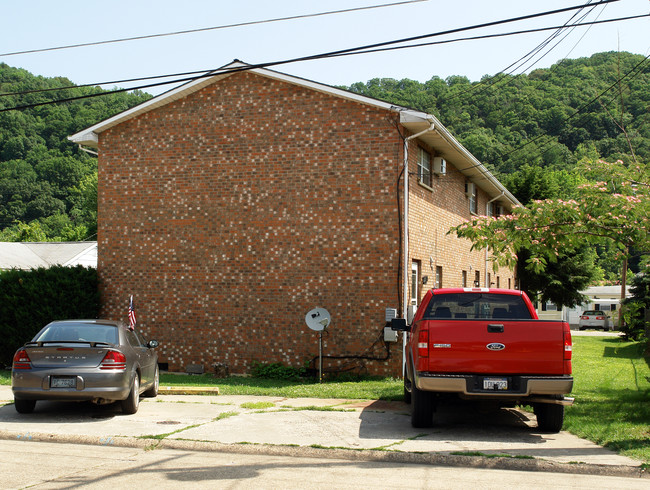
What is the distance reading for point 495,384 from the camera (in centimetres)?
923

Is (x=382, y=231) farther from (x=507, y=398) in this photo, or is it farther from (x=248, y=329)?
(x=507, y=398)

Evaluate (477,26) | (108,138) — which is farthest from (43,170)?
(477,26)

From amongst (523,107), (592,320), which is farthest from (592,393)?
(592,320)

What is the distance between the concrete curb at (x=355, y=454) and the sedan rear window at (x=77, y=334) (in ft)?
6.37

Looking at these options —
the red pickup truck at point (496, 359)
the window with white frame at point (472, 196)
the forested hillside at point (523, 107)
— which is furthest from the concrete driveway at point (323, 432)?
the window with white frame at point (472, 196)

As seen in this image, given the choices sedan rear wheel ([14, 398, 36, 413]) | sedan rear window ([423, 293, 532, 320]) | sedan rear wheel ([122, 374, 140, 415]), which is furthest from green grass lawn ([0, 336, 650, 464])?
sedan rear wheel ([14, 398, 36, 413])

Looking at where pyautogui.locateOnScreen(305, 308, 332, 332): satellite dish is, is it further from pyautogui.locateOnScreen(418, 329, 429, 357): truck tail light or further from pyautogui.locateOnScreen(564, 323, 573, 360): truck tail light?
pyautogui.locateOnScreen(564, 323, 573, 360): truck tail light

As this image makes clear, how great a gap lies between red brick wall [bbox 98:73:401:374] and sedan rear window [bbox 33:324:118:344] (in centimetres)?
606

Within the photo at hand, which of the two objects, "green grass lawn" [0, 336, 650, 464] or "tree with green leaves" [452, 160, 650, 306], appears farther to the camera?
"tree with green leaves" [452, 160, 650, 306]

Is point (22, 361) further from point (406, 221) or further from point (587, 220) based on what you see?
point (587, 220)

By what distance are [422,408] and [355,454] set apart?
6.42ft

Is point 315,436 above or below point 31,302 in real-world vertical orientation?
below

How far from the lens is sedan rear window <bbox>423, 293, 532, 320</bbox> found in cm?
1054

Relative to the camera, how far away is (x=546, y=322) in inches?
365
